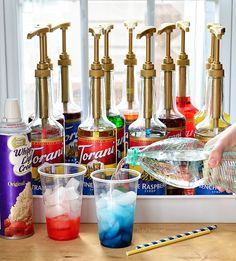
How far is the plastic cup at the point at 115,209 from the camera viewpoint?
1.19 m

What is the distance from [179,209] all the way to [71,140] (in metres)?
0.31

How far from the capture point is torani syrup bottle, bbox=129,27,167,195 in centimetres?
131

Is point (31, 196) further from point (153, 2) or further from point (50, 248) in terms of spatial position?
point (153, 2)

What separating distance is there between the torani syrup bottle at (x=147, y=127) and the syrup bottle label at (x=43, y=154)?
151mm

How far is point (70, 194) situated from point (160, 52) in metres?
0.63

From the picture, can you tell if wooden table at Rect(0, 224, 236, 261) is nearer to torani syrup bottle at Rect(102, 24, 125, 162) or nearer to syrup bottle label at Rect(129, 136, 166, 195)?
syrup bottle label at Rect(129, 136, 166, 195)

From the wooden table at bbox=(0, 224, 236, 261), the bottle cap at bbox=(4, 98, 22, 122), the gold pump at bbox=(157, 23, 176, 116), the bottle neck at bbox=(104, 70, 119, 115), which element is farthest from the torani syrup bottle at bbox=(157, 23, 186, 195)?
the bottle cap at bbox=(4, 98, 22, 122)

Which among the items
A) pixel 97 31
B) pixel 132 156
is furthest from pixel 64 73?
pixel 132 156

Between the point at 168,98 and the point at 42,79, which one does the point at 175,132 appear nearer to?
the point at 168,98

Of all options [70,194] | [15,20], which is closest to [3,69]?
[15,20]

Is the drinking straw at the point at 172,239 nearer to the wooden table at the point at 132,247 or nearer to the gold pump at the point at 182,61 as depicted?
the wooden table at the point at 132,247

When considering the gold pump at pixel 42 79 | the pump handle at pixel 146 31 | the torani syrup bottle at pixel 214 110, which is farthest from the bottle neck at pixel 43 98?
the torani syrup bottle at pixel 214 110

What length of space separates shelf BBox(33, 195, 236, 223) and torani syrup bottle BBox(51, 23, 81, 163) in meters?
0.18

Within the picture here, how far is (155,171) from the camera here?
1240 mm
